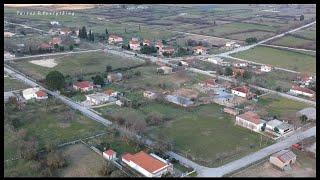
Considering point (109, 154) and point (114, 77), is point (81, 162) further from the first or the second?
point (114, 77)

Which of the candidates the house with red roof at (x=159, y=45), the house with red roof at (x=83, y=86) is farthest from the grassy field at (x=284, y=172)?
the house with red roof at (x=159, y=45)

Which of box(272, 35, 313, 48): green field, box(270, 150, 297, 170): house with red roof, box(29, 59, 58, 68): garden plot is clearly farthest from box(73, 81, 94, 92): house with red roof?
box(272, 35, 313, 48): green field

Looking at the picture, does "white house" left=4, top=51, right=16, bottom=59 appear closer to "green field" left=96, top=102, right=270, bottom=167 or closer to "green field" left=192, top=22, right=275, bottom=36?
"green field" left=96, top=102, right=270, bottom=167

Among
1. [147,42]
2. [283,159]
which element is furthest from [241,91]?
[147,42]

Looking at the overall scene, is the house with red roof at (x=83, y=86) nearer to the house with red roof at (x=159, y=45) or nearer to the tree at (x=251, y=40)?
the house with red roof at (x=159, y=45)

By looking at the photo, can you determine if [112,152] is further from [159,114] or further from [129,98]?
[129,98]

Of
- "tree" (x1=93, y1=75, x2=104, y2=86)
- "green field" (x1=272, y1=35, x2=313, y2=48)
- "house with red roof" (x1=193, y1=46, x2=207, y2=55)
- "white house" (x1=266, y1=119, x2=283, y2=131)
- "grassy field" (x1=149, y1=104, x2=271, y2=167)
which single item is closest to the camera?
"grassy field" (x1=149, y1=104, x2=271, y2=167)
